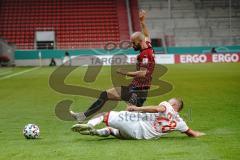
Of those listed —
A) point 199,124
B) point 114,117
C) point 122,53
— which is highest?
point 114,117

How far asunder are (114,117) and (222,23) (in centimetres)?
4954

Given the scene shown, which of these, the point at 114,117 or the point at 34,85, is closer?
the point at 114,117

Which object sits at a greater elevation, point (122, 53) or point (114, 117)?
point (114, 117)

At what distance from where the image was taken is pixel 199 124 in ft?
43.1

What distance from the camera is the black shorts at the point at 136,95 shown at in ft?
38.7

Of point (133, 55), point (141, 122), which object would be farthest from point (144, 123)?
point (133, 55)

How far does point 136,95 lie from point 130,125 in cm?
152

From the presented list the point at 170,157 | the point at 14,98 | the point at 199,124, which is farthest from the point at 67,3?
the point at 170,157

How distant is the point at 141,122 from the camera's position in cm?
1048

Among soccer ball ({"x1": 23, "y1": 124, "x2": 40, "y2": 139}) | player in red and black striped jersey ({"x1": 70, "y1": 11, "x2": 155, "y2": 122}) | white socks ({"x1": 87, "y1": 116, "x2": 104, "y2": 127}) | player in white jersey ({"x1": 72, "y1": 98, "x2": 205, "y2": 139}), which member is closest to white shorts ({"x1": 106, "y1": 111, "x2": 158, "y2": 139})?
player in white jersey ({"x1": 72, "y1": 98, "x2": 205, "y2": 139})

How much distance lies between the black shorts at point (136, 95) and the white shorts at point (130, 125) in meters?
1.21

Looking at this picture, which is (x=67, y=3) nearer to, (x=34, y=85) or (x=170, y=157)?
(x=34, y=85)

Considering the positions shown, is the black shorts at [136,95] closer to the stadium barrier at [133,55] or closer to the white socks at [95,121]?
the white socks at [95,121]

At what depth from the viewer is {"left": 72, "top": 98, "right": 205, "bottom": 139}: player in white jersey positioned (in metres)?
10.5
